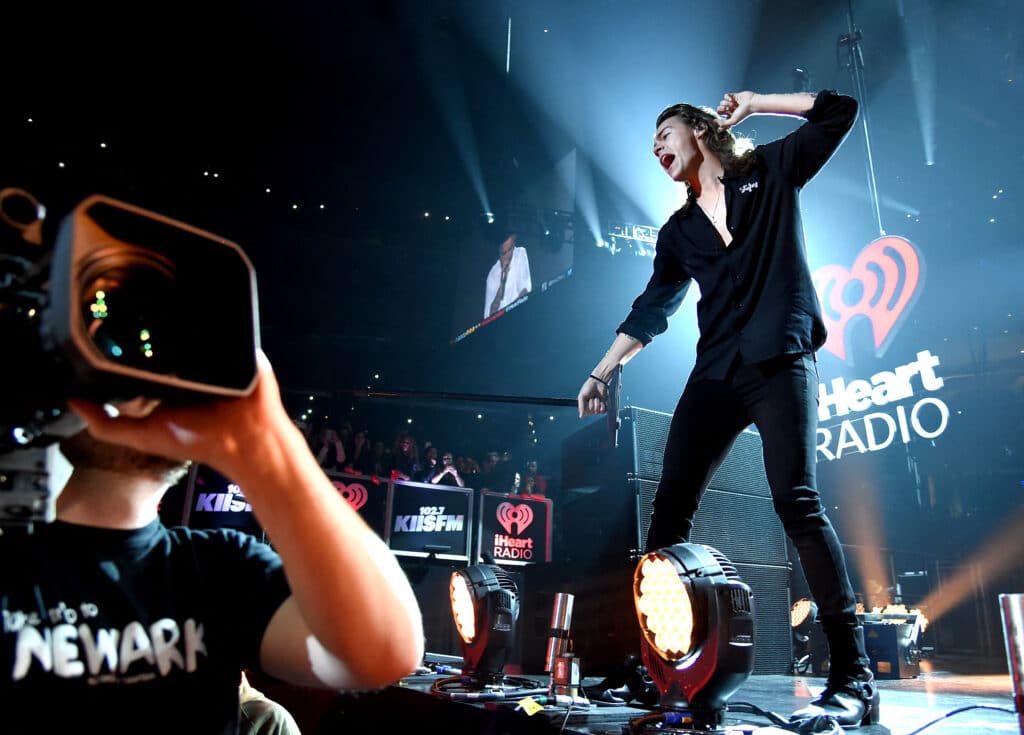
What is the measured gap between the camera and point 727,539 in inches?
116

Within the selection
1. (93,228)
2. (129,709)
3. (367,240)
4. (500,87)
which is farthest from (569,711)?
(367,240)

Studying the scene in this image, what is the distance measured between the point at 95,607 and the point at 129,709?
126 mm

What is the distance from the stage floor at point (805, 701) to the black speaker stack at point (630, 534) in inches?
9.5

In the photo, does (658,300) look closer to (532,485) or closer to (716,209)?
(716,209)

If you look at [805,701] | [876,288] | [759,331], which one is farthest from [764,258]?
[876,288]

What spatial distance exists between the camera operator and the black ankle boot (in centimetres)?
106

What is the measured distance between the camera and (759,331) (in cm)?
165

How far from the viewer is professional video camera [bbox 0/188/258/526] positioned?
50 cm

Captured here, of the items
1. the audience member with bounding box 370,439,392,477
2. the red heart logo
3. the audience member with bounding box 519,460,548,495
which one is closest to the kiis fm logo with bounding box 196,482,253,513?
the audience member with bounding box 370,439,392,477

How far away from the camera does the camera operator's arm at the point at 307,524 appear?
1.90 ft

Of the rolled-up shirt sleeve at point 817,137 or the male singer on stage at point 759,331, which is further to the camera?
the rolled-up shirt sleeve at point 817,137

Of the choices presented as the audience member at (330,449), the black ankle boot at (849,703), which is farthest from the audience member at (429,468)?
the black ankle boot at (849,703)

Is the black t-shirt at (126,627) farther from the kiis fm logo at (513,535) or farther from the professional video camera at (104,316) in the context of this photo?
the kiis fm logo at (513,535)

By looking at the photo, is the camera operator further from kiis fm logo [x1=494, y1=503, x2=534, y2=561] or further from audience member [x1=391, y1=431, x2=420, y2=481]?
audience member [x1=391, y1=431, x2=420, y2=481]
